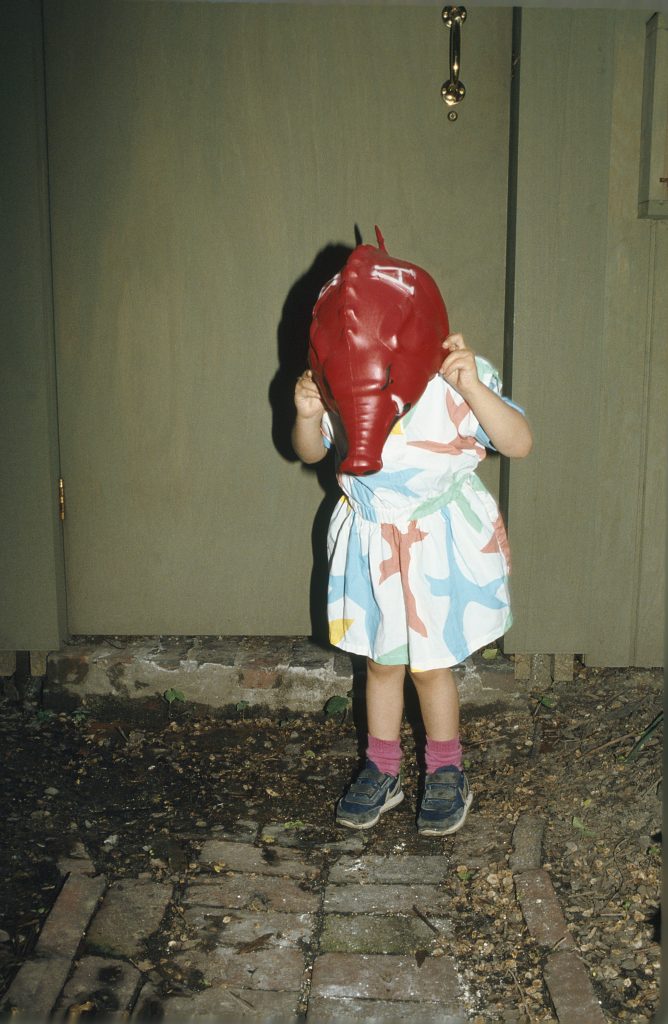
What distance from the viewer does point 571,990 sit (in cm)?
216

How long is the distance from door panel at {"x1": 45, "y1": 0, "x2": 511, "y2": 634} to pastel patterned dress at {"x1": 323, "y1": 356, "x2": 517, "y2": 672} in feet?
2.76

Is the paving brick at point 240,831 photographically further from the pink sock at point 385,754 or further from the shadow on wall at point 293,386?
the shadow on wall at point 293,386

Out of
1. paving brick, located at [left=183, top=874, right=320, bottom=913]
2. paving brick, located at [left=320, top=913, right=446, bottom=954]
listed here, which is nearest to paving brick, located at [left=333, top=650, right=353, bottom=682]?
paving brick, located at [left=183, top=874, right=320, bottom=913]

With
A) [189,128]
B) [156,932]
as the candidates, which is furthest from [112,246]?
[156,932]

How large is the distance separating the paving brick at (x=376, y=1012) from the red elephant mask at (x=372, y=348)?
1233mm

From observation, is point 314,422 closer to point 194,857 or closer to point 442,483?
point 442,483

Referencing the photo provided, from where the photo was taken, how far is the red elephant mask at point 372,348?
2.21 metres

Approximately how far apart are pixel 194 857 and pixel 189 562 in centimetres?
125

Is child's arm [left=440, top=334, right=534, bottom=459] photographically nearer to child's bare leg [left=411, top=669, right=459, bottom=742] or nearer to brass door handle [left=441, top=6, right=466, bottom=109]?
child's bare leg [left=411, top=669, right=459, bottom=742]

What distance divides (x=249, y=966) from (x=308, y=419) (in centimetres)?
145

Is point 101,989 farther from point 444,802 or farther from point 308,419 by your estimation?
point 308,419

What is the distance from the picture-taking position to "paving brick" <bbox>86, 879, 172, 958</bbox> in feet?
7.64

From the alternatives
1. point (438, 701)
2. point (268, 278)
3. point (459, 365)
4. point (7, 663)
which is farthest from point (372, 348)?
point (7, 663)

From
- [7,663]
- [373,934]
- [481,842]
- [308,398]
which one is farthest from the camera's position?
[7,663]
